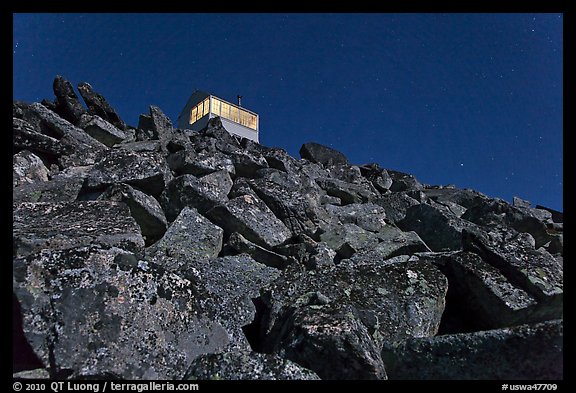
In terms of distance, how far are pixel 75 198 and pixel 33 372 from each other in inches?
197

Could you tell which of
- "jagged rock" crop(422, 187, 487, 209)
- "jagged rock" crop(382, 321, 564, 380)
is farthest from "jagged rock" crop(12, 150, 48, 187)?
"jagged rock" crop(422, 187, 487, 209)

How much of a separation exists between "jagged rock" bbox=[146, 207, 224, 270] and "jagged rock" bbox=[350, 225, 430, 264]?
2.68 metres

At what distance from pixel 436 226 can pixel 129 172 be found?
23.8ft

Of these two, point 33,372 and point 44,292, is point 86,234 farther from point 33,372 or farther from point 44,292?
point 33,372

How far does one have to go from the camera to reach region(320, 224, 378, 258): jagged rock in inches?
302

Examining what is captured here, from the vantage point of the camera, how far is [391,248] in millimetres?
7598

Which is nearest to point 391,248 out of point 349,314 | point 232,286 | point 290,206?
point 290,206

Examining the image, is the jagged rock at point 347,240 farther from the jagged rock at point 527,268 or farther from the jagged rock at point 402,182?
the jagged rock at point 402,182

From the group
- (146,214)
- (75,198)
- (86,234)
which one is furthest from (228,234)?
(75,198)

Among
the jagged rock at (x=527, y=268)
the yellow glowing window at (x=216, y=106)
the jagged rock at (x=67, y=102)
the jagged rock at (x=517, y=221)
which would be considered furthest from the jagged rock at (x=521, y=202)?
the yellow glowing window at (x=216, y=106)

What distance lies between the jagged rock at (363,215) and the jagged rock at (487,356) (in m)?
6.22

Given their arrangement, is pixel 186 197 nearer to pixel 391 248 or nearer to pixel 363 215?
pixel 391 248

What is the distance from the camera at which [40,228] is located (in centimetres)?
495

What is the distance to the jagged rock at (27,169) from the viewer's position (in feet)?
25.8
